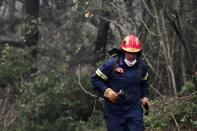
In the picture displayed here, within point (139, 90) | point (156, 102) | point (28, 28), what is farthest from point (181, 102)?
point (28, 28)

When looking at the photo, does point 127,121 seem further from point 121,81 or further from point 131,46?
point 131,46

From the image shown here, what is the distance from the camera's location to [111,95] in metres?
6.47

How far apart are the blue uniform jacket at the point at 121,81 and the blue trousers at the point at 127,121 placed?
7 cm

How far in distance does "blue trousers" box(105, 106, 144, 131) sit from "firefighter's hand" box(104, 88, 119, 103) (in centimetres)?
35

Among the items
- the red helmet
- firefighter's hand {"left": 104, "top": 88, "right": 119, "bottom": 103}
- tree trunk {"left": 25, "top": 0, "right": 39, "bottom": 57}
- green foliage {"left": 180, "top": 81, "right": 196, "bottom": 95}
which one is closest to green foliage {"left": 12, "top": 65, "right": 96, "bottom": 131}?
tree trunk {"left": 25, "top": 0, "right": 39, "bottom": 57}

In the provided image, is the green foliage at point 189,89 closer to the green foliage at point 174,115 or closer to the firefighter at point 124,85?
the green foliage at point 174,115

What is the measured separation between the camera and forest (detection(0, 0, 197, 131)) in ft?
33.2

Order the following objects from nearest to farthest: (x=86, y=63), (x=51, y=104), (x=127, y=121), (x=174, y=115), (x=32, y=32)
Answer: (x=127, y=121) → (x=174, y=115) → (x=51, y=104) → (x=32, y=32) → (x=86, y=63)

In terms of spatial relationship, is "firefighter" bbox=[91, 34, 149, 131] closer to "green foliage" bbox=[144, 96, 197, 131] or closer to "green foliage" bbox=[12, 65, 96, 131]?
"green foliage" bbox=[144, 96, 197, 131]

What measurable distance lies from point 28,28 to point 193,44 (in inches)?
230

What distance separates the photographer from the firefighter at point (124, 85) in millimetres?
6566

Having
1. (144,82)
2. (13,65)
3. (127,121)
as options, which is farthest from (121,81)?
(13,65)

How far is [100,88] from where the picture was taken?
6.59 meters

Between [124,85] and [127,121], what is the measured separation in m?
0.53
